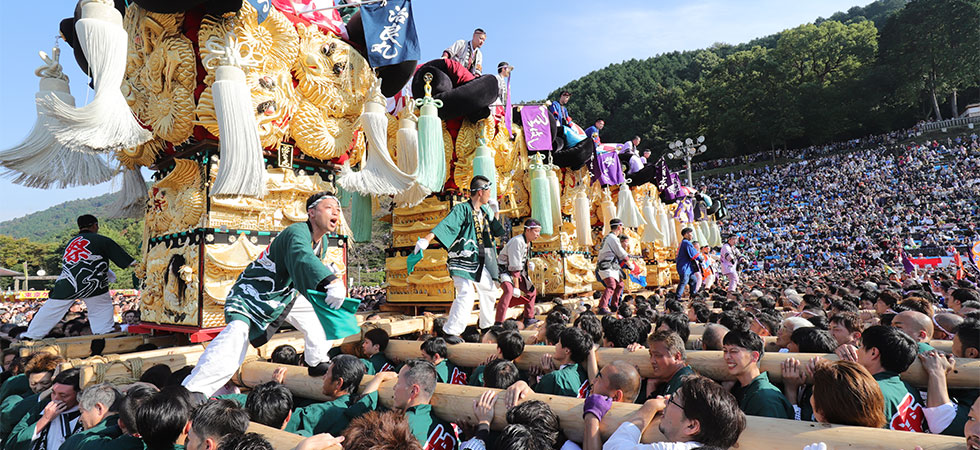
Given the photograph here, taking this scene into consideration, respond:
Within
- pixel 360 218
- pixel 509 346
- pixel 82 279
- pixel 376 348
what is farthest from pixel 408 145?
pixel 82 279

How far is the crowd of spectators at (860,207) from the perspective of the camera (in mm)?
24422

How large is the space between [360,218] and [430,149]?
6.35 ft

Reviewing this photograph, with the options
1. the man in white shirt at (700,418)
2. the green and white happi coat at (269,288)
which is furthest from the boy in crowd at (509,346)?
the man in white shirt at (700,418)

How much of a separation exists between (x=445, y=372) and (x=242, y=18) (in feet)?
12.6

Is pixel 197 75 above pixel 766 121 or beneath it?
beneath

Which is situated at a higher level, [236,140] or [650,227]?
[236,140]

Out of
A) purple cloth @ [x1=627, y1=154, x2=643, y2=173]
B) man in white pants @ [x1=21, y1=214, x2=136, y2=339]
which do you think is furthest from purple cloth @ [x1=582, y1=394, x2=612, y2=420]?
purple cloth @ [x1=627, y1=154, x2=643, y2=173]

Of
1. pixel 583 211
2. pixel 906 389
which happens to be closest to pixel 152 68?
pixel 906 389

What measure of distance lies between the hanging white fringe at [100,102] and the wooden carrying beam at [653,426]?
7.58ft

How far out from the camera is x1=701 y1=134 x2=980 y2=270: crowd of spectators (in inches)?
961

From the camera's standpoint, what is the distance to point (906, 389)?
2408 mm

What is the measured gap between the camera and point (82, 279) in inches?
205

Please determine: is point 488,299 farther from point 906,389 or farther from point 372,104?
point 906,389

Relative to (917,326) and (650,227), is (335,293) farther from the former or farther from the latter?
(650,227)
